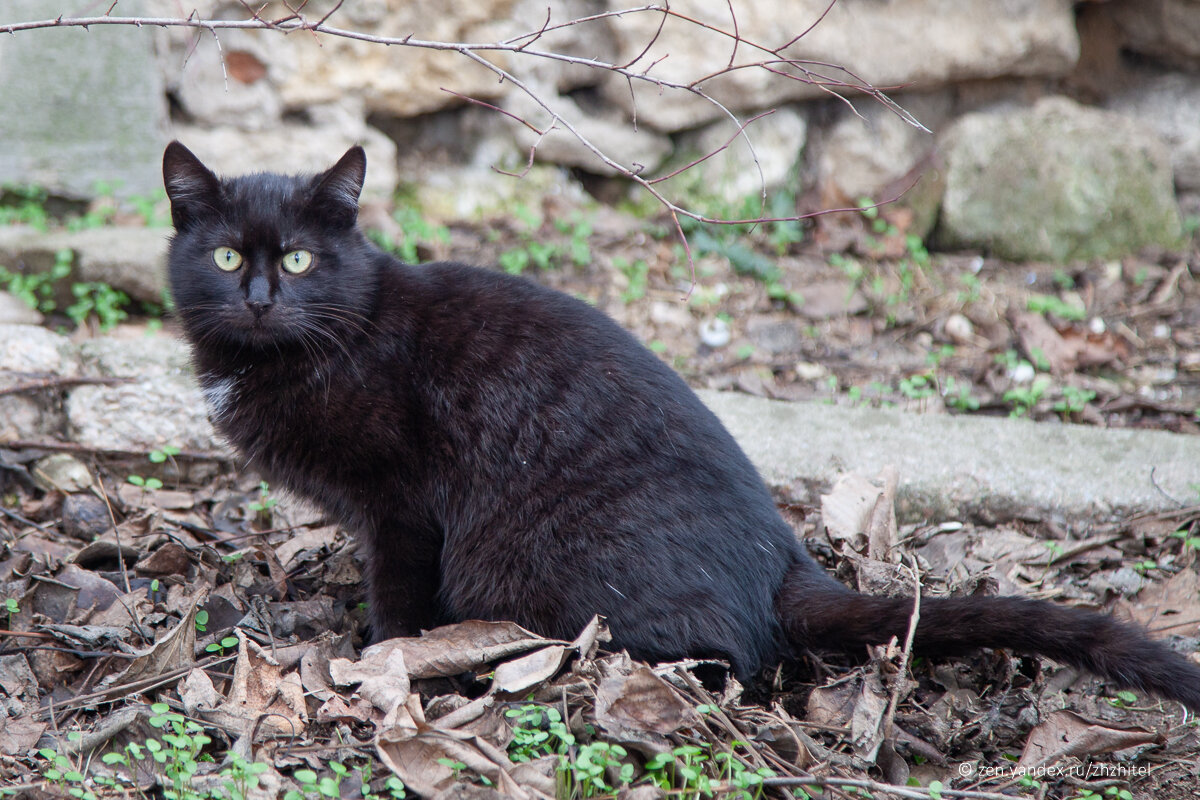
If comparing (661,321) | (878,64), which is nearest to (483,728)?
(661,321)

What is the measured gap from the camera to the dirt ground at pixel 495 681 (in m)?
2.02

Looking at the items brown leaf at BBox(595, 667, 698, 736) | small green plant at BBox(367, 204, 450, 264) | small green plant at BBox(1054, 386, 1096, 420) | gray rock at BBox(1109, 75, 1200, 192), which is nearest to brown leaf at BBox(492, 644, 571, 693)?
brown leaf at BBox(595, 667, 698, 736)

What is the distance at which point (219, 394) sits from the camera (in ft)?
9.11

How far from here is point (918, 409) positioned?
13.9 ft

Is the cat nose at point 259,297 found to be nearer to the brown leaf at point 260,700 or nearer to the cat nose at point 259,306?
the cat nose at point 259,306

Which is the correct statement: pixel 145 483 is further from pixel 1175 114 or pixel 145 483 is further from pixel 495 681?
pixel 1175 114

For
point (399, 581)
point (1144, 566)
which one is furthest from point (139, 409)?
point (1144, 566)

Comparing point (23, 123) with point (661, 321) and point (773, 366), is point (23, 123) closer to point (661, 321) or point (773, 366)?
point (661, 321)

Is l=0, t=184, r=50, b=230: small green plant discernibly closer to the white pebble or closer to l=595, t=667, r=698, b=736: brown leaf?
l=595, t=667, r=698, b=736: brown leaf

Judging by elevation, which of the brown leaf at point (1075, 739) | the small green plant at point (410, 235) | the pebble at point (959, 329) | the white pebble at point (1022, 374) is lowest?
the brown leaf at point (1075, 739)

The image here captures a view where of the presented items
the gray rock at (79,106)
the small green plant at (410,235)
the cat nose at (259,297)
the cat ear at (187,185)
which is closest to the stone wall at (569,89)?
the gray rock at (79,106)

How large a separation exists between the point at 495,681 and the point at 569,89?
4.24m

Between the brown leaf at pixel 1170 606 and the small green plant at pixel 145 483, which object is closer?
the brown leaf at pixel 1170 606

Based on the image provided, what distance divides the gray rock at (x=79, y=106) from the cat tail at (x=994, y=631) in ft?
14.2
